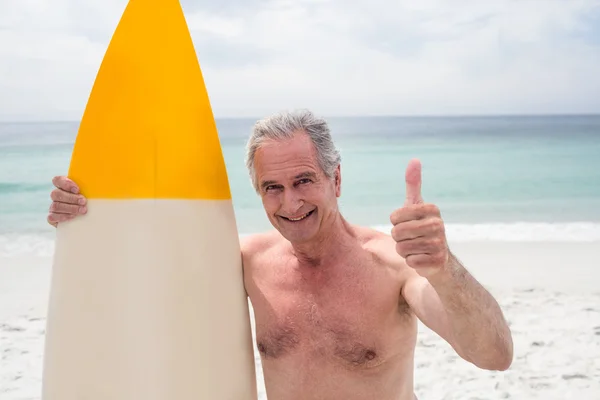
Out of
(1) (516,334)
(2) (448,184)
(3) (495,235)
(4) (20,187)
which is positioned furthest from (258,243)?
(2) (448,184)

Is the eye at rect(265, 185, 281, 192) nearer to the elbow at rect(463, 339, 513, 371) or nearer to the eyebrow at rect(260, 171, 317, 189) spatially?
the eyebrow at rect(260, 171, 317, 189)

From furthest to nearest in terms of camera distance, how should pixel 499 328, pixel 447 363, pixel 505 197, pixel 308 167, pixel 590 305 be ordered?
pixel 505 197
pixel 590 305
pixel 447 363
pixel 308 167
pixel 499 328

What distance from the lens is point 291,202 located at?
1979 millimetres

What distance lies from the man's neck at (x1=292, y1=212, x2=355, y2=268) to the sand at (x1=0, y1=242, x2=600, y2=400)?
210 centimetres

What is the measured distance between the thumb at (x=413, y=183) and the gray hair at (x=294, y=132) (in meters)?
0.53

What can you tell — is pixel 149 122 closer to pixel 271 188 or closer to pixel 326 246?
pixel 271 188

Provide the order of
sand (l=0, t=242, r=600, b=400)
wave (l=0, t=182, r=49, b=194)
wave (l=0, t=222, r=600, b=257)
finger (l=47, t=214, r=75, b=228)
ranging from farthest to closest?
wave (l=0, t=182, r=49, b=194) < wave (l=0, t=222, r=600, b=257) < sand (l=0, t=242, r=600, b=400) < finger (l=47, t=214, r=75, b=228)

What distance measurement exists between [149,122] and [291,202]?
22.1 inches

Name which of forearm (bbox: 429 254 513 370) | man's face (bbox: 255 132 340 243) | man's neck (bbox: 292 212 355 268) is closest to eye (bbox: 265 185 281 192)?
man's face (bbox: 255 132 340 243)

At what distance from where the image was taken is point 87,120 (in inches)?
83.7

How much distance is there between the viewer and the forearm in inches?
60.7

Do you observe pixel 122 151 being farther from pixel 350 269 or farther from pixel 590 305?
pixel 590 305

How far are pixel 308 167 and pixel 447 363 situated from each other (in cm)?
288

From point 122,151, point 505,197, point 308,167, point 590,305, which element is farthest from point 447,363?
point 505,197
